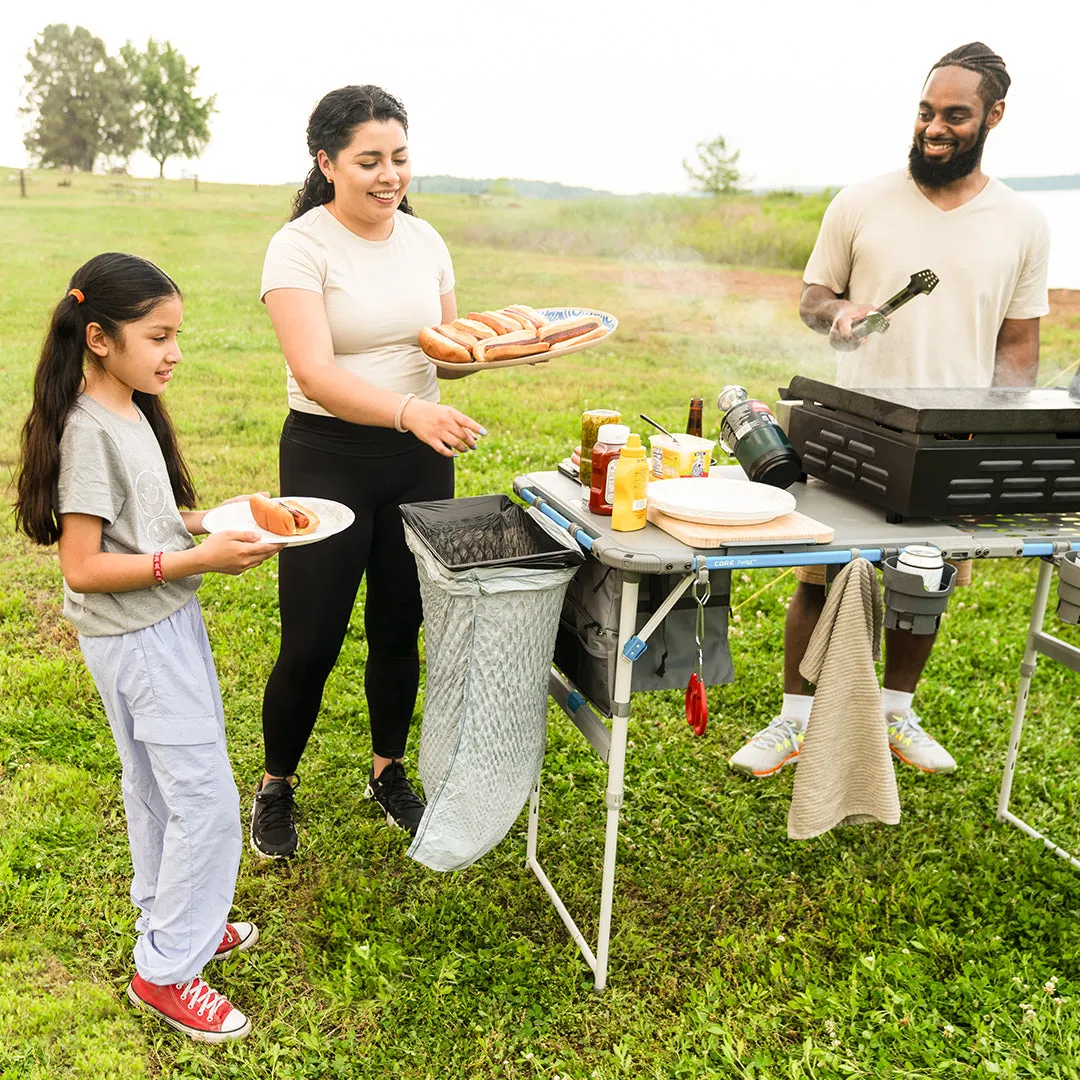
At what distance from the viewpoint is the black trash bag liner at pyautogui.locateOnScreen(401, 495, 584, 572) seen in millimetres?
2541

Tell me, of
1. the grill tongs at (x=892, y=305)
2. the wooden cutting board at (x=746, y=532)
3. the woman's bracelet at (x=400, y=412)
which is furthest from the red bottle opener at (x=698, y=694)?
the grill tongs at (x=892, y=305)

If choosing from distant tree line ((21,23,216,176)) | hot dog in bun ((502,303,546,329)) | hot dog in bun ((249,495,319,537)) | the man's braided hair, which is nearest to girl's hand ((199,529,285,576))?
hot dog in bun ((249,495,319,537))

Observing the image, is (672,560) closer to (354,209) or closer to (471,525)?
(471,525)

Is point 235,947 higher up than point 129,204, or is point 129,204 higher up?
point 129,204

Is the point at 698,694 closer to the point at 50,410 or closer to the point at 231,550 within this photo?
the point at 231,550

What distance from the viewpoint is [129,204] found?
19.3 m

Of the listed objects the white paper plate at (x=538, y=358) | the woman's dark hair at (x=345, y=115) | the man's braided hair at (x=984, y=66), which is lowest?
the white paper plate at (x=538, y=358)

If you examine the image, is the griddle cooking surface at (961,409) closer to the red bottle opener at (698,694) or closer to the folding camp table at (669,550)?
the folding camp table at (669,550)

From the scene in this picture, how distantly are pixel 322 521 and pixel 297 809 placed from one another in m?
1.30

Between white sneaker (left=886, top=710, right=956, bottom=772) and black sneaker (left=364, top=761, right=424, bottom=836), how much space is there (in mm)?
1709

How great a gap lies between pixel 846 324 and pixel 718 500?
1.01m

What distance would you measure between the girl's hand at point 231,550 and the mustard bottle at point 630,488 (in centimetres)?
79

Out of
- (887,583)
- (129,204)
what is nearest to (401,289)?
(887,583)

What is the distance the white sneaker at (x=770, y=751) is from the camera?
11.5 ft
